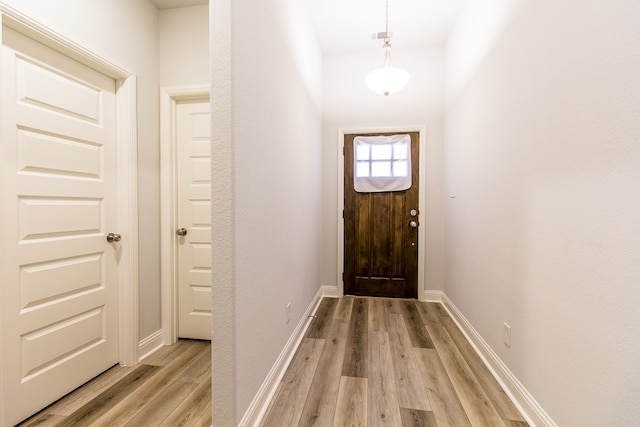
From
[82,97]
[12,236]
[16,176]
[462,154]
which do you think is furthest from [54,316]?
[462,154]

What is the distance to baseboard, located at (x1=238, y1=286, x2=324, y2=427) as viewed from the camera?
135cm

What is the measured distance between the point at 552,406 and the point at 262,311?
1.46m

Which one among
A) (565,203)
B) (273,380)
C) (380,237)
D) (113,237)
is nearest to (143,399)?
(273,380)

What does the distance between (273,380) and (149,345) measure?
1122mm

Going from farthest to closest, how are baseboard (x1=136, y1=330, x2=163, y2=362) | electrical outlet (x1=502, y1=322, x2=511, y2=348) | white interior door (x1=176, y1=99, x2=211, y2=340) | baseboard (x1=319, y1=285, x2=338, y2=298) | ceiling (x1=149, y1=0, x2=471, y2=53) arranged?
1. baseboard (x1=319, y1=285, x2=338, y2=298)
2. ceiling (x1=149, y1=0, x2=471, y2=53)
3. white interior door (x1=176, y1=99, x2=211, y2=340)
4. baseboard (x1=136, y1=330, x2=163, y2=362)
5. electrical outlet (x1=502, y1=322, x2=511, y2=348)

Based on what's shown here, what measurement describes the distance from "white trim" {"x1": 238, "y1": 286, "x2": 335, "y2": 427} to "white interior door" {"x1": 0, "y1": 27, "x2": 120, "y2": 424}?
1.18 metres

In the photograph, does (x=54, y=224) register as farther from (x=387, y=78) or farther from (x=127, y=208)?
(x=387, y=78)

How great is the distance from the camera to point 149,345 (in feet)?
6.94

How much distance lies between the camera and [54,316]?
1.58 meters

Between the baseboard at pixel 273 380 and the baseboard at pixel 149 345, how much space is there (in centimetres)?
108

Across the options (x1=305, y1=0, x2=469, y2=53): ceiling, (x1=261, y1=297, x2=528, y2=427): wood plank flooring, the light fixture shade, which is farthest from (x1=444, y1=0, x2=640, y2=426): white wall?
(x1=305, y1=0, x2=469, y2=53): ceiling

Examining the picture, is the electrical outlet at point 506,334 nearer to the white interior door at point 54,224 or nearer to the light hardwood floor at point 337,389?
the light hardwood floor at point 337,389

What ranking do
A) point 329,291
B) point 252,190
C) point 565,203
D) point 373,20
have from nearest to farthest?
point 565,203 < point 252,190 < point 373,20 < point 329,291

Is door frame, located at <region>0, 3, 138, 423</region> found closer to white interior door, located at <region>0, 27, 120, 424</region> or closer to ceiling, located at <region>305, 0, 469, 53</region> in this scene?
white interior door, located at <region>0, 27, 120, 424</region>
